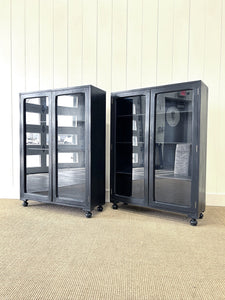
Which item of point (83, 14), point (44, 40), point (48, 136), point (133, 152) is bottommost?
point (133, 152)

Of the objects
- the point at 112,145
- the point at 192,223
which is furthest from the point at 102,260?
the point at 112,145

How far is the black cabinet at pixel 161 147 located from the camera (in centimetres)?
219

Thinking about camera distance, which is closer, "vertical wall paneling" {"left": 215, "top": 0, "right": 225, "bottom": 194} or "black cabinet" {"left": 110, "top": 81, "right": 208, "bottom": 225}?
"black cabinet" {"left": 110, "top": 81, "right": 208, "bottom": 225}

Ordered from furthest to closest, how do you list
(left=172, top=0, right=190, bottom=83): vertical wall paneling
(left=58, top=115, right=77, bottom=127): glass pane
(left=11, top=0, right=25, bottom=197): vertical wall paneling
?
(left=11, top=0, right=25, bottom=197): vertical wall paneling
(left=172, top=0, right=190, bottom=83): vertical wall paneling
(left=58, top=115, right=77, bottom=127): glass pane

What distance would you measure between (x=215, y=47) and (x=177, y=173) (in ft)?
5.10

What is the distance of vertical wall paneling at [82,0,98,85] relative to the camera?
2975 mm

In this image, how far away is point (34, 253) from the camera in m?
1.62

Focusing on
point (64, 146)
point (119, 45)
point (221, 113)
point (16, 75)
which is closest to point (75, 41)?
point (119, 45)

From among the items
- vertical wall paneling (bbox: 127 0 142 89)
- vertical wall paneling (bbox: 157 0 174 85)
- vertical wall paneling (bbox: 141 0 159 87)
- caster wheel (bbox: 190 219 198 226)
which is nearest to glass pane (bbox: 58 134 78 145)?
vertical wall paneling (bbox: 127 0 142 89)

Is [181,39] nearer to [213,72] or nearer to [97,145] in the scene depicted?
[213,72]

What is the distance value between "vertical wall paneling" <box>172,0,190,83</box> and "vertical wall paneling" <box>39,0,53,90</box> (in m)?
1.57

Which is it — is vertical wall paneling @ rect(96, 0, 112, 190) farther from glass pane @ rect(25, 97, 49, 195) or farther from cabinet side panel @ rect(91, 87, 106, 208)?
glass pane @ rect(25, 97, 49, 195)

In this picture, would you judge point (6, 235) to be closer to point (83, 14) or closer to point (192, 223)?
point (192, 223)

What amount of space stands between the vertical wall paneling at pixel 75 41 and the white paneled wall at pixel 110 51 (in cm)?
1
